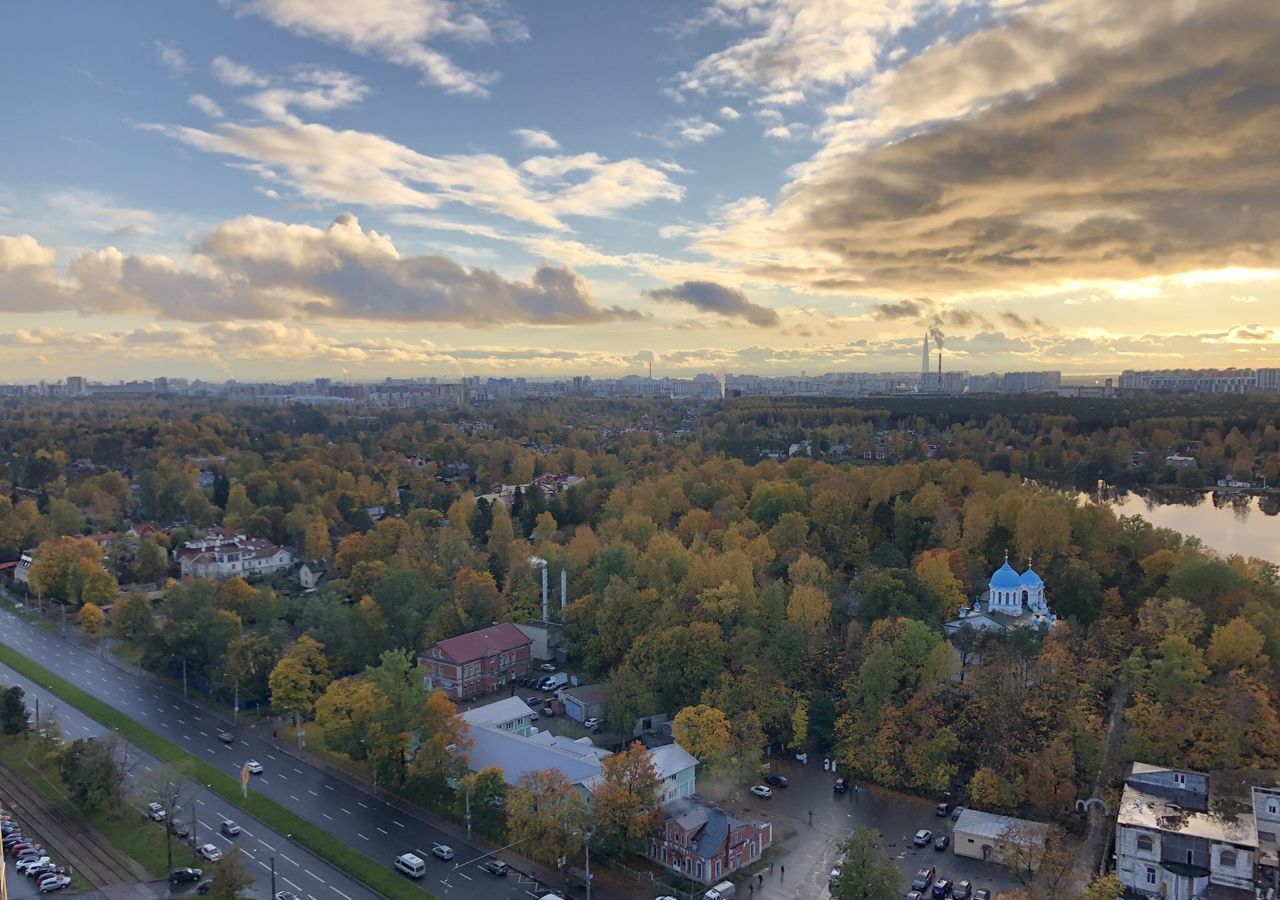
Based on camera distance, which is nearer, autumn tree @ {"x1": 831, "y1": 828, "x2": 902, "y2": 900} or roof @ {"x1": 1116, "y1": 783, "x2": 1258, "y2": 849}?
autumn tree @ {"x1": 831, "y1": 828, "x2": 902, "y2": 900}

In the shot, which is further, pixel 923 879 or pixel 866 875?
pixel 923 879

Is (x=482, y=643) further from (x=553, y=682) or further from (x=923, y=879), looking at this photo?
(x=923, y=879)

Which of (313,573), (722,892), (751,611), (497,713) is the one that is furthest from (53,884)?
(313,573)

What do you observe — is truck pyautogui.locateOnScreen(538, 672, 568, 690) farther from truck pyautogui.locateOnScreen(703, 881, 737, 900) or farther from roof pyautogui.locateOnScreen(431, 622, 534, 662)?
truck pyautogui.locateOnScreen(703, 881, 737, 900)

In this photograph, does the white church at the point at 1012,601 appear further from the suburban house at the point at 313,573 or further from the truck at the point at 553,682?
the suburban house at the point at 313,573

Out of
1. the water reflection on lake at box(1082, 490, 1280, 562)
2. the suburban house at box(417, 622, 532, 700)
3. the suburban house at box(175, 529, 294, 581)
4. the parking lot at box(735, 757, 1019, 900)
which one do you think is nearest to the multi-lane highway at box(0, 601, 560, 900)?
the suburban house at box(417, 622, 532, 700)
